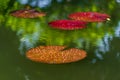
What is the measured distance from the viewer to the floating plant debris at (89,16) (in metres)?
7.03

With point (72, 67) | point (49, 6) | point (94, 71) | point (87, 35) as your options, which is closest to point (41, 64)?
point (72, 67)

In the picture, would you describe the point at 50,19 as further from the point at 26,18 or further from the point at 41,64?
the point at 41,64

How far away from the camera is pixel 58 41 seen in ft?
19.1

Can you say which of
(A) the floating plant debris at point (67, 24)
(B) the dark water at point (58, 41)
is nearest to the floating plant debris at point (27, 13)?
(B) the dark water at point (58, 41)

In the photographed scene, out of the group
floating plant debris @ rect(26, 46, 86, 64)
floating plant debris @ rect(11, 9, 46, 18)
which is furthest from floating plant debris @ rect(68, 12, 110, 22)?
floating plant debris @ rect(26, 46, 86, 64)

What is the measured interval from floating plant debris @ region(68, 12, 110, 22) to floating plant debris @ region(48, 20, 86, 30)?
251 millimetres

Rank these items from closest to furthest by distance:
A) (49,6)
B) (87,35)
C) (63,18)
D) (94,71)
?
(94,71) < (87,35) < (63,18) < (49,6)

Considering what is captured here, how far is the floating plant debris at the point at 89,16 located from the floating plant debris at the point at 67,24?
251 millimetres

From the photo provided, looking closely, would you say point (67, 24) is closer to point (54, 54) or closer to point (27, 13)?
point (27, 13)

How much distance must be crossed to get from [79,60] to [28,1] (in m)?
4.67

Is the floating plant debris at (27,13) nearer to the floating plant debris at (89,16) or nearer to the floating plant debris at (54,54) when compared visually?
the floating plant debris at (89,16)

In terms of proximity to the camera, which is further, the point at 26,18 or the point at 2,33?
the point at 26,18

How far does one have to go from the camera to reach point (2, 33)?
631 cm

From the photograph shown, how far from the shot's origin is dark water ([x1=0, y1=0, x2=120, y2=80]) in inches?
180
